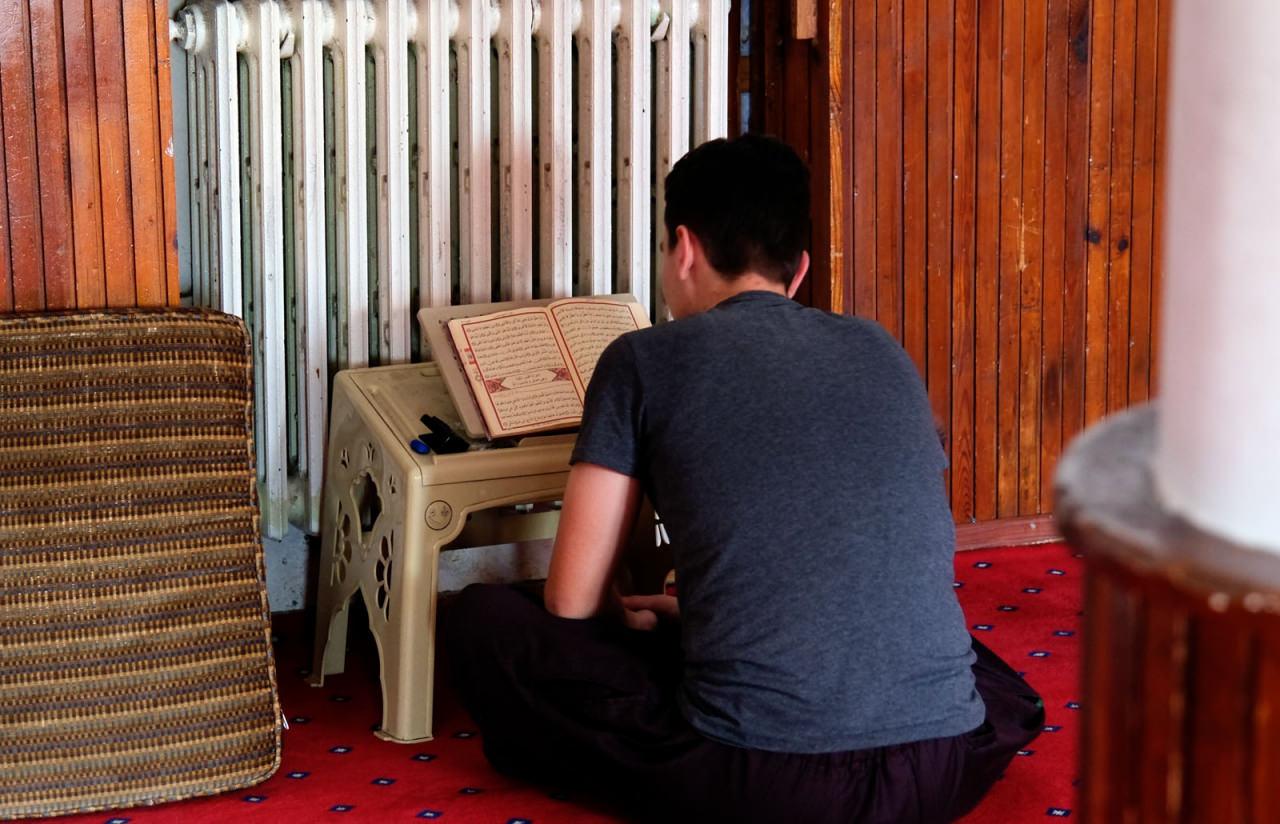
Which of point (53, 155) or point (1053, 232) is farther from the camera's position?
point (1053, 232)

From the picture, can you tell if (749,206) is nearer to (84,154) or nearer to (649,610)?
(649,610)

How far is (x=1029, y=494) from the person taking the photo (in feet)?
12.2

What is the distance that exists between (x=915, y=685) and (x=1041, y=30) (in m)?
1.95

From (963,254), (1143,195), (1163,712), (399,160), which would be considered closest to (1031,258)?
(963,254)

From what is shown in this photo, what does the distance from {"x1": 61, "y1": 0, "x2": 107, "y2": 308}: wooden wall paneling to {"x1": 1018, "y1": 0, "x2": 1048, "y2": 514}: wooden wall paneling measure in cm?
193

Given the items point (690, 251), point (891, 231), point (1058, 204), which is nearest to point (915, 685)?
point (690, 251)

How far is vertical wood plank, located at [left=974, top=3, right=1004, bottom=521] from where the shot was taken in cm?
346

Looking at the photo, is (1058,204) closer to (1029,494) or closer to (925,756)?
(1029,494)

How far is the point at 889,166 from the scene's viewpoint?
343 cm

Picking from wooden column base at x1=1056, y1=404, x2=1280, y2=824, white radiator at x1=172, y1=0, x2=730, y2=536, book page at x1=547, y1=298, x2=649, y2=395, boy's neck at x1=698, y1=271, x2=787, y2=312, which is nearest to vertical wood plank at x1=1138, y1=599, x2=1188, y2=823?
wooden column base at x1=1056, y1=404, x2=1280, y2=824

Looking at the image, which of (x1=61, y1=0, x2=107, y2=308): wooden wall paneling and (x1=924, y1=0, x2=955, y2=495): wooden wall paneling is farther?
(x1=924, y1=0, x2=955, y2=495): wooden wall paneling

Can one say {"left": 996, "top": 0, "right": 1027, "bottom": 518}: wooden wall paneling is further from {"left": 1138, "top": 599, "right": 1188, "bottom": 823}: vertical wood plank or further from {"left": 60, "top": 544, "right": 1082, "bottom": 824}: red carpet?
{"left": 1138, "top": 599, "right": 1188, "bottom": 823}: vertical wood plank

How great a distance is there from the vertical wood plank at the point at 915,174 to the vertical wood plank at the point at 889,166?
13mm

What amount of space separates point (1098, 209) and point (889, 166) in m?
0.56
